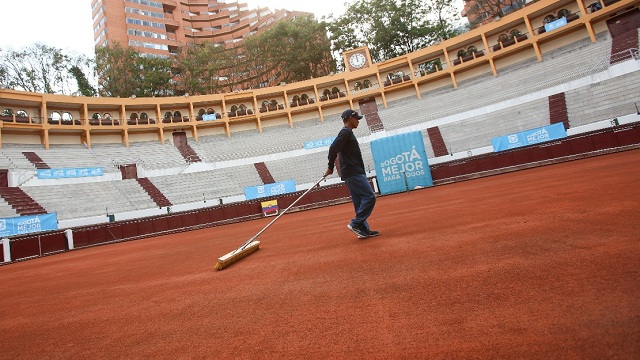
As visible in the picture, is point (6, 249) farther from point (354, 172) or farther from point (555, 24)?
point (555, 24)

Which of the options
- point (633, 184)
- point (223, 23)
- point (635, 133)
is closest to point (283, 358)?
point (633, 184)

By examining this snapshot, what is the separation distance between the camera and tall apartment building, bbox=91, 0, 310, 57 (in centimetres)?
5281

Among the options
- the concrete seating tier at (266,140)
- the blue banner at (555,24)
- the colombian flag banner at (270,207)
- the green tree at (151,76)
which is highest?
the green tree at (151,76)

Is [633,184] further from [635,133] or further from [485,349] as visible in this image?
[635,133]

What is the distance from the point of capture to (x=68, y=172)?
71.1 ft

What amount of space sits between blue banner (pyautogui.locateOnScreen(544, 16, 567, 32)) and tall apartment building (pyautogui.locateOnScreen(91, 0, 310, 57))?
44.9m

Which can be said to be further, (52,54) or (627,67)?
(52,54)

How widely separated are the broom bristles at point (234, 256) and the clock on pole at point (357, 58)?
31333mm

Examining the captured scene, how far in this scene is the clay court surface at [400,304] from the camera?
1.33 m

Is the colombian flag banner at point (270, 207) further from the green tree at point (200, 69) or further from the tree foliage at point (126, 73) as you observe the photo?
the green tree at point (200, 69)

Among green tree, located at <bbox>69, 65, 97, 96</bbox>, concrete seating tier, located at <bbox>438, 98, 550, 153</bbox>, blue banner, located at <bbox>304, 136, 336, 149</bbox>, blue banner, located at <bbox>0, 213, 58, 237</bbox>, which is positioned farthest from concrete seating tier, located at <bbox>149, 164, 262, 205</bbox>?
green tree, located at <bbox>69, 65, 97, 96</bbox>

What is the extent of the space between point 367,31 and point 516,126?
92.1ft

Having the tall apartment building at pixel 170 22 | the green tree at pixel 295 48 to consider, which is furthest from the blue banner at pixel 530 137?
the tall apartment building at pixel 170 22

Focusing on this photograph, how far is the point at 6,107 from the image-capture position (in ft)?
81.0
